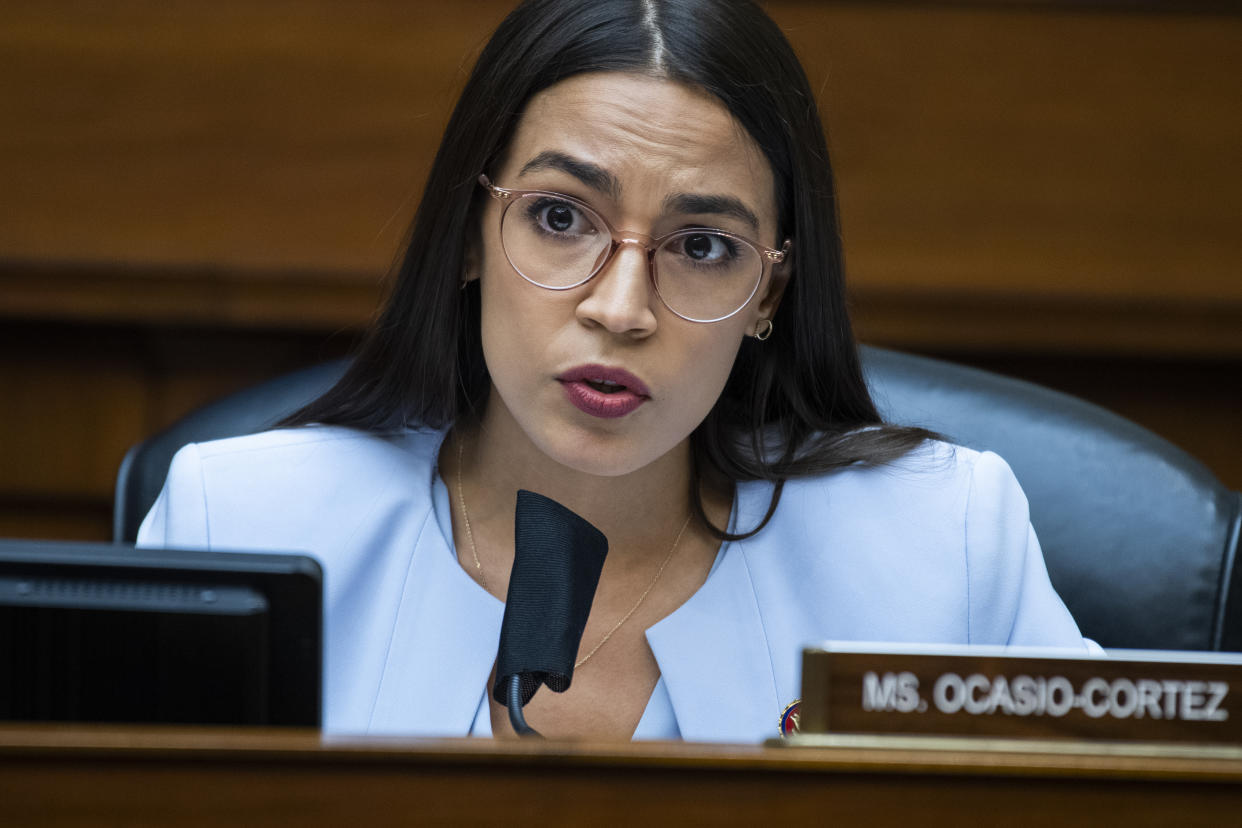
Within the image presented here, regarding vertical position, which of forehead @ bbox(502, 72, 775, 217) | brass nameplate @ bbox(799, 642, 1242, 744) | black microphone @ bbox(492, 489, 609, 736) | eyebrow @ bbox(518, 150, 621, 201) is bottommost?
brass nameplate @ bbox(799, 642, 1242, 744)

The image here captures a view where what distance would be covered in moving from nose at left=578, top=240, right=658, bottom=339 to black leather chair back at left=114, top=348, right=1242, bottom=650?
0.52 m

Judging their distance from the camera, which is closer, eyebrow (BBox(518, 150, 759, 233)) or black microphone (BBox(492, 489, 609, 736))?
black microphone (BBox(492, 489, 609, 736))

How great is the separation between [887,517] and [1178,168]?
112cm

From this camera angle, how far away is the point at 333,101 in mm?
2197

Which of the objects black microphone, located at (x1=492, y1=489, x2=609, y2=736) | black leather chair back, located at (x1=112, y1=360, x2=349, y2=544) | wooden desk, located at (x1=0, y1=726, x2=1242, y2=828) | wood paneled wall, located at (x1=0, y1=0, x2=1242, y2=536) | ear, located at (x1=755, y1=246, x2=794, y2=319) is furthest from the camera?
wood paneled wall, located at (x1=0, y1=0, x2=1242, y2=536)

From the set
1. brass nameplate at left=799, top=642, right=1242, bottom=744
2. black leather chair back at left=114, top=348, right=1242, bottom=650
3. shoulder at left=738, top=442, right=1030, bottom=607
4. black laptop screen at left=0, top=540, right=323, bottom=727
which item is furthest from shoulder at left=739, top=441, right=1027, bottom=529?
black laptop screen at left=0, top=540, right=323, bottom=727

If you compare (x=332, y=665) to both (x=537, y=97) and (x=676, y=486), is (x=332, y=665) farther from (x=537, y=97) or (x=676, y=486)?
(x=537, y=97)

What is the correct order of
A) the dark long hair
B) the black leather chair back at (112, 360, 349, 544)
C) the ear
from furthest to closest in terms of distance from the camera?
the black leather chair back at (112, 360, 349, 544), the ear, the dark long hair

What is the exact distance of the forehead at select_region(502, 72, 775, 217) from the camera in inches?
48.6

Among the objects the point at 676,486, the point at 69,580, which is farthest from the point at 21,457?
the point at 69,580

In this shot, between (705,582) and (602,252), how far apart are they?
0.37 m

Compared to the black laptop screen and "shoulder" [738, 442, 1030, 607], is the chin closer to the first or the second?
"shoulder" [738, 442, 1030, 607]

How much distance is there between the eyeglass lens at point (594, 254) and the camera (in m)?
1.24

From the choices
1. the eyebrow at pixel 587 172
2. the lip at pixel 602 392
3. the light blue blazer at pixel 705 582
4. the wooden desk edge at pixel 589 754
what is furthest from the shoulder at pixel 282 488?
the wooden desk edge at pixel 589 754
